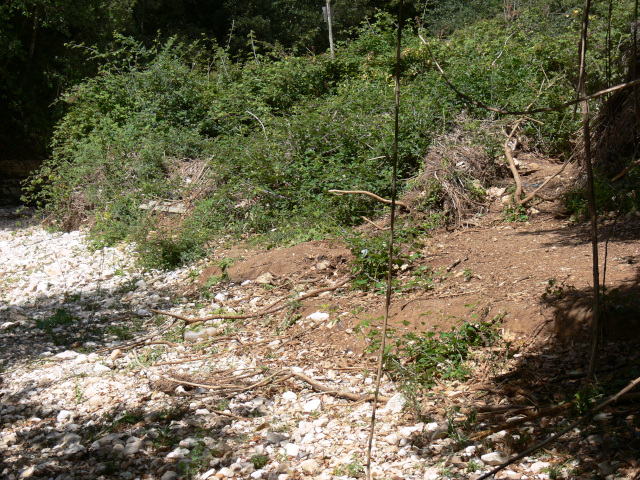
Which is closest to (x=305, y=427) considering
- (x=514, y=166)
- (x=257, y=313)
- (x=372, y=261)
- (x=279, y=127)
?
(x=257, y=313)

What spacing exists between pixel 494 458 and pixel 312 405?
1096 millimetres

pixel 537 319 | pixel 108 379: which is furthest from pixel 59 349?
pixel 537 319

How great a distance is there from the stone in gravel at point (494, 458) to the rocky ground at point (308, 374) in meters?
0.01

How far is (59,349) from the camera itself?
4438 millimetres

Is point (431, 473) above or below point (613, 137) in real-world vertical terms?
below

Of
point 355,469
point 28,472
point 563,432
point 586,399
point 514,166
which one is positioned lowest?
point 28,472

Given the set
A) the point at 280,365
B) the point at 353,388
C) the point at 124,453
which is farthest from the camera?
the point at 280,365

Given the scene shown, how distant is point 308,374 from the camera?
3.54 metres

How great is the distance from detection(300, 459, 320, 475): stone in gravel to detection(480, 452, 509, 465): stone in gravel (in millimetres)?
726

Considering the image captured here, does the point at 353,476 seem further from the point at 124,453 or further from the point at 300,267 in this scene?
the point at 300,267

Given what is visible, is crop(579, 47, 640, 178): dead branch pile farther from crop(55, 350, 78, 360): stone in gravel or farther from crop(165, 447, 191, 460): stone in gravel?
crop(55, 350, 78, 360): stone in gravel

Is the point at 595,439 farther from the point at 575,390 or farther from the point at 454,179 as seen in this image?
the point at 454,179

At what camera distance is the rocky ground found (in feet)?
8.26

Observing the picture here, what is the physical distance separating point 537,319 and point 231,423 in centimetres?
184
